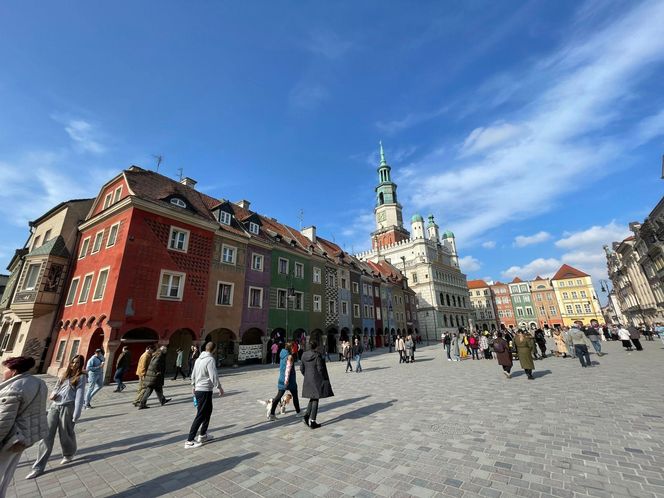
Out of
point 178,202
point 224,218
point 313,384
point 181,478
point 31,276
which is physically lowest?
point 181,478

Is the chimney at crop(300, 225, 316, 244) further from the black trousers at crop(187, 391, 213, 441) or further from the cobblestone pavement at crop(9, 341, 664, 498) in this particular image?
the black trousers at crop(187, 391, 213, 441)

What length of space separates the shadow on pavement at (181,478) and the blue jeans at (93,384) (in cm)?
709

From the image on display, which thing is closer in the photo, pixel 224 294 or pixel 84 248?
pixel 84 248

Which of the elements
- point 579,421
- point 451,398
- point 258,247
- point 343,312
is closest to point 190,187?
point 258,247

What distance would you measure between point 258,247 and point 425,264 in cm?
4917

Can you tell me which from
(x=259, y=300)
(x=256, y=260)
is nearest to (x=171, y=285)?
(x=259, y=300)

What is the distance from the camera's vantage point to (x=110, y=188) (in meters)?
21.8

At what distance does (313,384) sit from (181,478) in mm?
2981

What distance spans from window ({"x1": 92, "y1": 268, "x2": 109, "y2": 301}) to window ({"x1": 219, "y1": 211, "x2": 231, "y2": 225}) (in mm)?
8543

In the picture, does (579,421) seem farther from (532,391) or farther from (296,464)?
(296,464)

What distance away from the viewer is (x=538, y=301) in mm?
88062

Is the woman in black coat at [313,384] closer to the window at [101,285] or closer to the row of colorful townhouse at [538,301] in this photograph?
the window at [101,285]

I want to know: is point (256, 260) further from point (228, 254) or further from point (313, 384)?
point (313, 384)

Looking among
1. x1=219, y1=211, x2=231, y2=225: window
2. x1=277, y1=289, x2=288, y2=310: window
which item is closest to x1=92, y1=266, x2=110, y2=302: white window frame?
x1=219, y1=211, x2=231, y2=225: window
